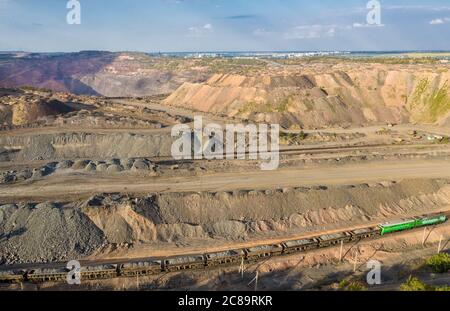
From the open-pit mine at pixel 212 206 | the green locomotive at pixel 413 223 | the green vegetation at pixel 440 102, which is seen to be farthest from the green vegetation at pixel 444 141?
the green locomotive at pixel 413 223

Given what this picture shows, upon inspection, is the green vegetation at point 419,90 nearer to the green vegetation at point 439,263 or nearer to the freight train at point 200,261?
the freight train at point 200,261

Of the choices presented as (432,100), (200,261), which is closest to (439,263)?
(200,261)

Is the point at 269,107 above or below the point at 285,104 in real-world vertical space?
below

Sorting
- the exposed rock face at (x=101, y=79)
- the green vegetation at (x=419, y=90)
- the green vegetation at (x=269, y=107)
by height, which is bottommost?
the green vegetation at (x=269, y=107)

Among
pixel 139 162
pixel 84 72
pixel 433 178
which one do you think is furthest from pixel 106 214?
Answer: pixel 84 72

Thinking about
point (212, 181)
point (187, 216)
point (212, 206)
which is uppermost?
point (212, 181)

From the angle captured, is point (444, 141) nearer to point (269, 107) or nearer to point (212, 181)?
point (269, 107)

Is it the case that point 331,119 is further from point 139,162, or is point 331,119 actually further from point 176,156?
point 139,162

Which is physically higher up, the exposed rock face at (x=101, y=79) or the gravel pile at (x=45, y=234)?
the exposed rock face at (x=101, y=79)
